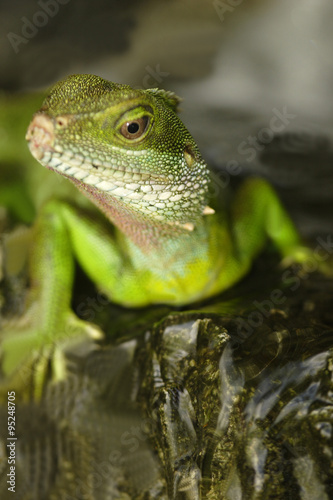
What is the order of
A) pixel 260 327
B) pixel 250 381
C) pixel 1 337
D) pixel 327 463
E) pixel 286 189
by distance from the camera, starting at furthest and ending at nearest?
pixel 286 189
pixel 1 337
pixel 260 327
pixel 250 381
pixel 327 463

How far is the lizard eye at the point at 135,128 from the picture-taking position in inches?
79.0

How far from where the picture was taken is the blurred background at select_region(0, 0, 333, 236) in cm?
321

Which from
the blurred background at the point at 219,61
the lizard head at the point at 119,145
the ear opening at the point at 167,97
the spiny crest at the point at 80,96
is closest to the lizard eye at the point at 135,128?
the lizard head at the point at 119,145

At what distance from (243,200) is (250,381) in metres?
1.74

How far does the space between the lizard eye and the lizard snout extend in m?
0.29

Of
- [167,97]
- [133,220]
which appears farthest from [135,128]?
[133,220]

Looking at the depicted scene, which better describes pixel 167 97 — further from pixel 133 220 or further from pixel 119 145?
pixel 133 220

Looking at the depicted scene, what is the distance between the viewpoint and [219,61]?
3.37 meters

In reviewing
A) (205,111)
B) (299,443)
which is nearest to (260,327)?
(299,443)

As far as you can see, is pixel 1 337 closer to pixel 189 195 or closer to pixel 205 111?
pixel 189 195

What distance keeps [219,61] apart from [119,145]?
1665mm

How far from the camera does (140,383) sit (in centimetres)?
248

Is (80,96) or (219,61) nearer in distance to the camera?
(80,96)

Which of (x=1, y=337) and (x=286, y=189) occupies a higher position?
(x=286, y=189)
